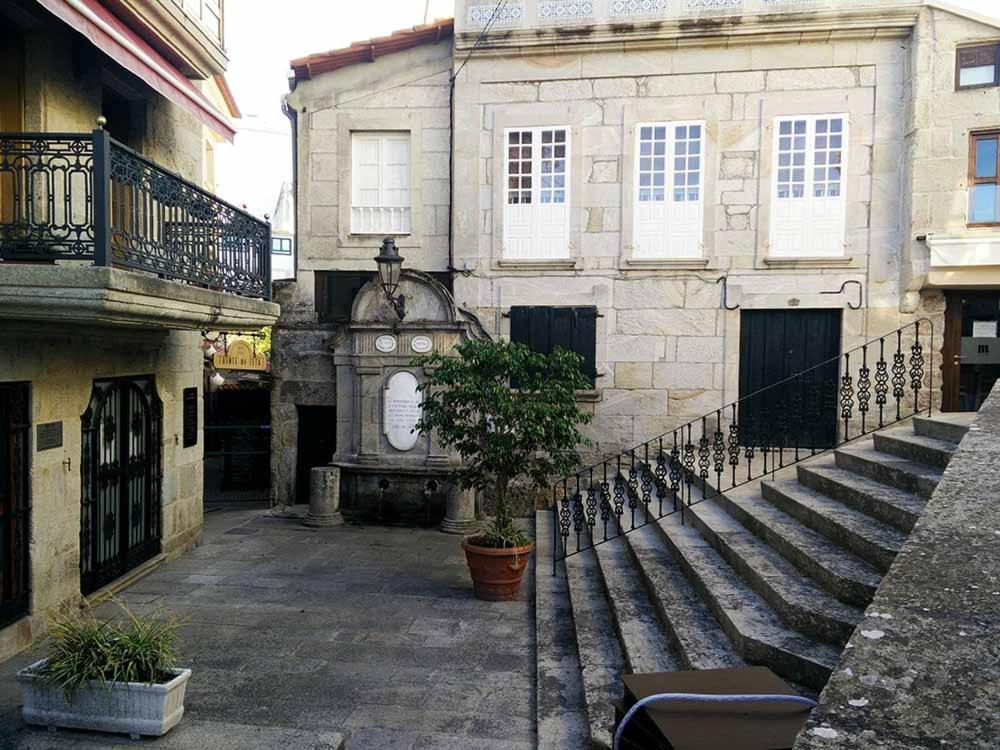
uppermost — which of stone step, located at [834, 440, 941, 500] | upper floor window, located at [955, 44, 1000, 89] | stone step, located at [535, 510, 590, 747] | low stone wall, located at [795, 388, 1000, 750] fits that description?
upper floor window, located at [955, 44, 1000, 89]

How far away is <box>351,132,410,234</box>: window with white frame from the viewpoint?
11.7 m

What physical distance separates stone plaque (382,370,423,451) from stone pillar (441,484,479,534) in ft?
3.64

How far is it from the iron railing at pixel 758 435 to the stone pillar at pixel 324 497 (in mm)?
3355

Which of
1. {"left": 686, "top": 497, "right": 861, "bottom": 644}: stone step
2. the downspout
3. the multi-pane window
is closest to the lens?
{"left": 686, "top": 497, "right": 861, "bottom": 644}: stone step

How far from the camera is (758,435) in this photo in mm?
10703

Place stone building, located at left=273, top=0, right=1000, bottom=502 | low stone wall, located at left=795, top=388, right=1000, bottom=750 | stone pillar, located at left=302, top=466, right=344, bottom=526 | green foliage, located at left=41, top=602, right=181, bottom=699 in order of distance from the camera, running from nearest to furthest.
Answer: low stone wall, located at left=795, top=388, right=1000, bottom=750, green foliage, located at left=41, top=602, right=181, bottom=699, stone building, located at left=273, top=0, right=1000, bottom=502, stone pillar, located at left=302, top=466, right=344, bottom=526

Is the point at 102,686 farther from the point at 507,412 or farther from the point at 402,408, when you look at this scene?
the point at 402,408

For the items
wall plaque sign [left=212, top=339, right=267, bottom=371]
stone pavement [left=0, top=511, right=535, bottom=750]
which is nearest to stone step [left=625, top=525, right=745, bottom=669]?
stone pavement [left=0, top=511, right=535, bottom=750]

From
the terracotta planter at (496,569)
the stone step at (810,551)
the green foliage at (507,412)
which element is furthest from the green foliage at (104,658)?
the stone step at (810,551)

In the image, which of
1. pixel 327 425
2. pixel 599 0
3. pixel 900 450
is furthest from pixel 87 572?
pixel 599 0

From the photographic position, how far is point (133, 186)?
227 inches

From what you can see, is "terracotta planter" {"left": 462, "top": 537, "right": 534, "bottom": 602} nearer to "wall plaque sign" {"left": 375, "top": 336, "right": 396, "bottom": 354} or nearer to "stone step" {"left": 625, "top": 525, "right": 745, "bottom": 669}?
"stone step" {"left": 625, "top": 525, "right": 745, "bottom": 669}

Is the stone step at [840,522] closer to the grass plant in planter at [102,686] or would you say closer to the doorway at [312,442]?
the grass plant in planter at [102,686]

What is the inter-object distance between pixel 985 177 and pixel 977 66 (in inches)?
57.9
